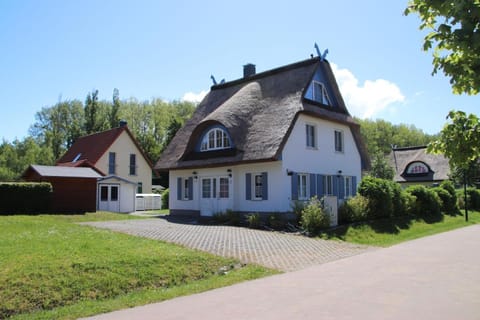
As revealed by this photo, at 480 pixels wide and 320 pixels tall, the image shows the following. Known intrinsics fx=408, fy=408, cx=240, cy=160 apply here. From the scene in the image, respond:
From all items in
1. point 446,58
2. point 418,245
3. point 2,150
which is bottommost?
point 418,245

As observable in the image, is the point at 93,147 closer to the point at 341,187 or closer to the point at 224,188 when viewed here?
the point at 224,188

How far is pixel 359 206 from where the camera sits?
18953mm

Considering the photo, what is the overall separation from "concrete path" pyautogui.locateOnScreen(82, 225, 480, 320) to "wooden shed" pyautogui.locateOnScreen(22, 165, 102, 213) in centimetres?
1974

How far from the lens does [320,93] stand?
23094 millimetres

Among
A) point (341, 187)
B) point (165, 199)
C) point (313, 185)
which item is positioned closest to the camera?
point (313, 185)

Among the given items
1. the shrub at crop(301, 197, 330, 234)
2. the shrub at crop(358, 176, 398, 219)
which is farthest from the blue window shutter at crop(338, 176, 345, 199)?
the shrub at crop(301, 197, 330, 234)

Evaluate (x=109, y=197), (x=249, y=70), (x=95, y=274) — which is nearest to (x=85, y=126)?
(x=109, y=197)

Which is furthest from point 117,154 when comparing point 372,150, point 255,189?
point 372,150

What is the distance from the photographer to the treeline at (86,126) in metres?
49.4

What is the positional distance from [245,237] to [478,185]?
3828cm

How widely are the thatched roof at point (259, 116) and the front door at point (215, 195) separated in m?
1.26

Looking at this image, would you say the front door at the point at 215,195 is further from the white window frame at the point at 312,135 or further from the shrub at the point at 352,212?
the shrub at the point at 352,212

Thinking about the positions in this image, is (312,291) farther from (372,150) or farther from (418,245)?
(372,150)

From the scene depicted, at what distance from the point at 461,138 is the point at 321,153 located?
1752 cm
